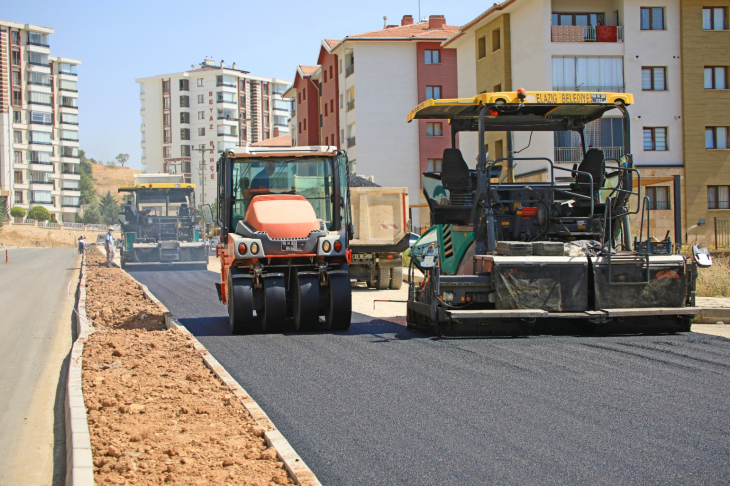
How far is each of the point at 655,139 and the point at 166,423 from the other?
36.2 meters

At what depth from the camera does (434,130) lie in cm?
5594

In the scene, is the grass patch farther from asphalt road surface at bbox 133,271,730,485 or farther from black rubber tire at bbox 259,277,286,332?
black rubber tire at bbox 259,277,286,332

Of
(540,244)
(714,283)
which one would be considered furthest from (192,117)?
(540,244)

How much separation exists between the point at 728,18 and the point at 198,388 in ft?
125

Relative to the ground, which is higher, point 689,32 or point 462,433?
point 689,32

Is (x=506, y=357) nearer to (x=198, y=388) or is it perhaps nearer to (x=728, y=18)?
(x=198, y=388)

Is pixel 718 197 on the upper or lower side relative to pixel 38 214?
lower

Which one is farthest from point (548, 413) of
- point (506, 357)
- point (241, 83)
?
point (241, 83)

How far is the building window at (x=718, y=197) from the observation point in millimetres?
38188

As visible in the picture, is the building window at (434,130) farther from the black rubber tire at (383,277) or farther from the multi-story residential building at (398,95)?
the black rubber tire at (383,277)

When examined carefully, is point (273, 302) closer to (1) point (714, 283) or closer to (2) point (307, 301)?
(2) point (307, 301)

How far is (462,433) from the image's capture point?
575 cm

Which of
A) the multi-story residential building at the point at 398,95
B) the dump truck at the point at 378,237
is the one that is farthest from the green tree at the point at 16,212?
the dump truck at the point at 378,237

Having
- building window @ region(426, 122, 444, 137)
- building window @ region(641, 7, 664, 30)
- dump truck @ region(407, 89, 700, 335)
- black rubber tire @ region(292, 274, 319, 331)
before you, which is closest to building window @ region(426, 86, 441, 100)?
building window @ region(426, 122, 444, 137)
